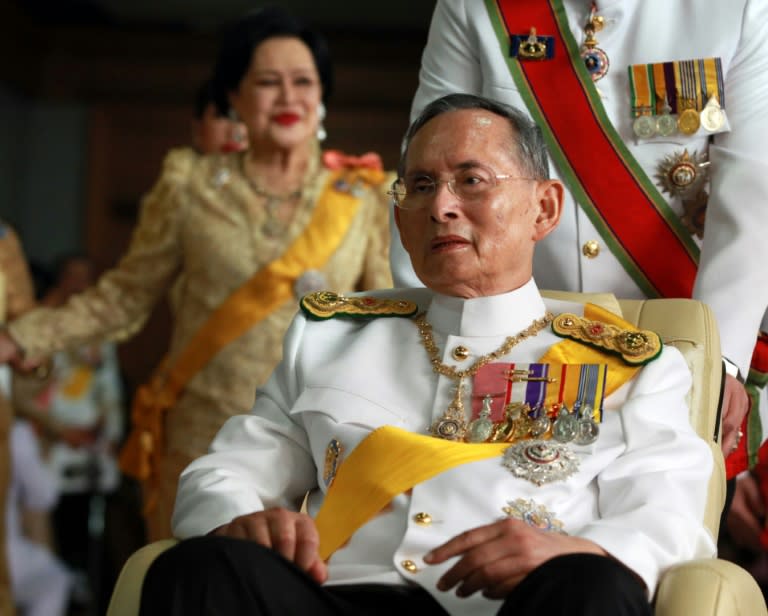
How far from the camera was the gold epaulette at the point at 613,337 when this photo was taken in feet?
6.75

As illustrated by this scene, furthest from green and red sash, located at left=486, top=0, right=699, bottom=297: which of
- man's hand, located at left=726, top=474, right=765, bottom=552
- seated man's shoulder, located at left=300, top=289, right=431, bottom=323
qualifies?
man's hand, located at left=726, top=474, right=765, bottom=552

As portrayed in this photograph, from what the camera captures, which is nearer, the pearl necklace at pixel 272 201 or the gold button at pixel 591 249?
the gold button at pixel 591 249

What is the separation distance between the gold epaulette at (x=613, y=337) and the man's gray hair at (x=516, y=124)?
0.75 feet

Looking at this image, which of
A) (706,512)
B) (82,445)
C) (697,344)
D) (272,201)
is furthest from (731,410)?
(82,445)

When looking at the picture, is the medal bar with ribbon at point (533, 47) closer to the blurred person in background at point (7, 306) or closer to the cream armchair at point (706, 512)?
the cream armchair at point (706, 512)

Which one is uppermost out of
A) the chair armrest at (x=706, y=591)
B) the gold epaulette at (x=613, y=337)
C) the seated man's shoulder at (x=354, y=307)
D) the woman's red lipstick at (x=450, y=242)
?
the woman's red lipstick at (x=450, y=242)

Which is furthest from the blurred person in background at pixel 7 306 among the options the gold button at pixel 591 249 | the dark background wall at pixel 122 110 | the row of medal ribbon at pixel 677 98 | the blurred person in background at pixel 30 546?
the dark background wall at pixel 122 110

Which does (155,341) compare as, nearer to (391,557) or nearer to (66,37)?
(66,37)

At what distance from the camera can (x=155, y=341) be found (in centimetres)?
843

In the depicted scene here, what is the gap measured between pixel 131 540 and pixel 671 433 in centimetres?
421

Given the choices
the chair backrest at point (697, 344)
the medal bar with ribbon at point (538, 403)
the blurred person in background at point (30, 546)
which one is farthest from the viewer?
the blurred person in background at point (30, 546)

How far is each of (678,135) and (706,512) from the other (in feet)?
2.30

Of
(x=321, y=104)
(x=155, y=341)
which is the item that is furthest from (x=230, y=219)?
(x=155, y=341)

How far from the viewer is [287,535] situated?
1.82 meters
